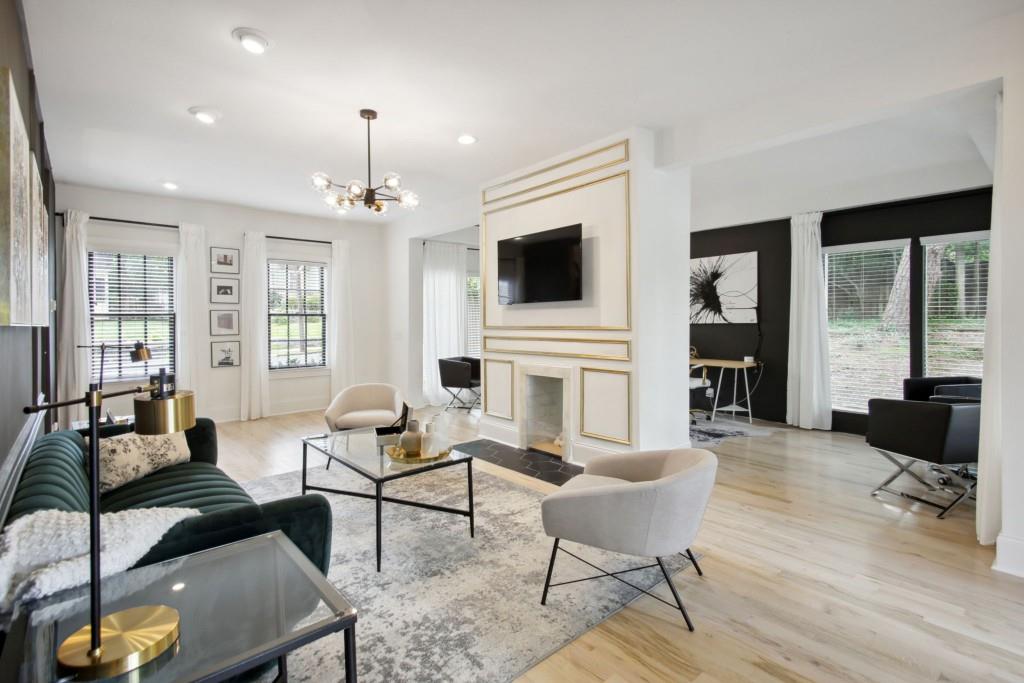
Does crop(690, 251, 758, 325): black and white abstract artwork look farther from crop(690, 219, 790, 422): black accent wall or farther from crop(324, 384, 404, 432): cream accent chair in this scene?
crop(324, 384, 404, 432): cream accent chair

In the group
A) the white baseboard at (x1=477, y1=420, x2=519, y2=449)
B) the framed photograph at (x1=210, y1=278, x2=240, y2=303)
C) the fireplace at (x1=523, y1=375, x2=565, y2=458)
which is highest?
the framed photograph at (x1=210, y1=278, x2=240, y2=303)

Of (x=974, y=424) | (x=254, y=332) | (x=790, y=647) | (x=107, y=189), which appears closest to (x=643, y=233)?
(x=974, y=424)

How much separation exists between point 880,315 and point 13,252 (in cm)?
663

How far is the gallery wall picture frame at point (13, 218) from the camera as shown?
1496 mm

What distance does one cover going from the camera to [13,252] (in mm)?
1617

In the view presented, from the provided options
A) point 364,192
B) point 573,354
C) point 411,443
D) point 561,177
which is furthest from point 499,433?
point 364,192

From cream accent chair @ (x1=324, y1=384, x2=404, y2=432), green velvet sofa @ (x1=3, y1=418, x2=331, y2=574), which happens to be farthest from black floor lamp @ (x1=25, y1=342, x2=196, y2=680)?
cream accent chair @ (x1=324, y1=384, x2=404, y2=432)

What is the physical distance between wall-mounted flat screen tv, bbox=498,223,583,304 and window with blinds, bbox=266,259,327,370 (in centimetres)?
346

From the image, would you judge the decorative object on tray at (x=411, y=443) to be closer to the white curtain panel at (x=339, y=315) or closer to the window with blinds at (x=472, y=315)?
the white curtain panel at (x=339, y=315)

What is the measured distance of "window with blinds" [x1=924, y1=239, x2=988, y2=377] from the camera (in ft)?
15.3

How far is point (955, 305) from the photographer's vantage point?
4773 mm

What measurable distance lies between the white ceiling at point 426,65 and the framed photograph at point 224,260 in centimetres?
189

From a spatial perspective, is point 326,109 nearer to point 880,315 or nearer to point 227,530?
point 227,530

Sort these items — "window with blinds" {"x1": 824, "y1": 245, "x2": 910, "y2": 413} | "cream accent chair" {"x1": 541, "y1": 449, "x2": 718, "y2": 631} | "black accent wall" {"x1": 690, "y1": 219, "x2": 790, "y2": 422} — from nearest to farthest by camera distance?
1. "cream accent chair" {"x1": 541, "y1": 449, "x2": 718, "y2": 631}
2. "window with blinds" {"x1": 824, "y1": 245, "x2": 910, "y2": 413}
3. "black accent wall" {"x1": 690, "y1": 219, "x2": 790, "y2": 422}
